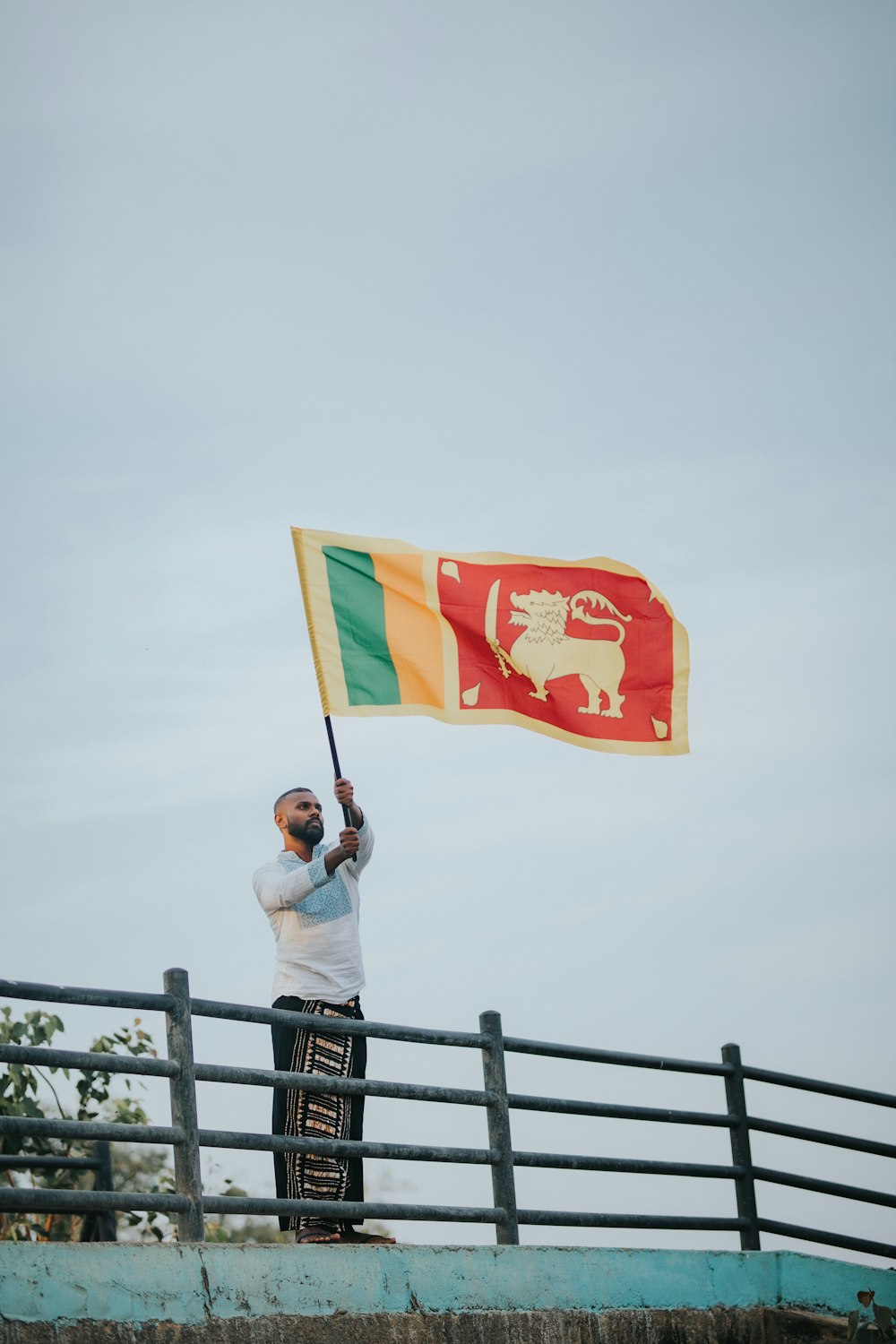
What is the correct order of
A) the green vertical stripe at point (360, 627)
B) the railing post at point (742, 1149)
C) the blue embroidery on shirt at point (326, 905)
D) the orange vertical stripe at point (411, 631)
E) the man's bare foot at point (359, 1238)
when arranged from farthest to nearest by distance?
the railing post at point (742, 1149)
the orange vertical stripe at point (411, 631)
the green vertical stripe at point (360, 627)
the blue embroidery on shirt at point (326, 905)
the man's bare foot at point (359, 1238)

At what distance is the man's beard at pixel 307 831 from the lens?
25.2 ft

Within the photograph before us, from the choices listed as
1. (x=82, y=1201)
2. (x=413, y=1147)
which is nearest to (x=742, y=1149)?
(x=413, y=1147)

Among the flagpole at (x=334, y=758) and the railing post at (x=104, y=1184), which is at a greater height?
the flagpole at (x=334, y=758)

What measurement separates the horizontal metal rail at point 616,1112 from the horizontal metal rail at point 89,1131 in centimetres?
213

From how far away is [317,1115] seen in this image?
699 cm

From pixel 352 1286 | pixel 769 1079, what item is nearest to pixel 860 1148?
pixel 769 1079

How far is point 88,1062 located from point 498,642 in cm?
392

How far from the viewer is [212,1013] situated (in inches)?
239

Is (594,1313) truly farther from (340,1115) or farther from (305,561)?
(305,561)

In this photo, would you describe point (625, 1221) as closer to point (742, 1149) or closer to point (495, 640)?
point (742, 1149)

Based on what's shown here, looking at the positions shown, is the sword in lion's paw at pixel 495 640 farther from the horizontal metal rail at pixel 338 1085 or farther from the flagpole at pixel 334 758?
the horizontal metal rail at pixel 338 1085

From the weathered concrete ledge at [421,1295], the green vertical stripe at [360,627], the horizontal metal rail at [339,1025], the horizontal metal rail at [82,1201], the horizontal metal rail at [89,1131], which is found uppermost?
the green vertical stripe at [360,627]

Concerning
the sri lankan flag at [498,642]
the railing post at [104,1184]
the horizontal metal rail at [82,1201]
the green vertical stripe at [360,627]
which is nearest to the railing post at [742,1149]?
the sri lankan flag at [498,642]

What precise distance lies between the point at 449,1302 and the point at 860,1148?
136 inches
